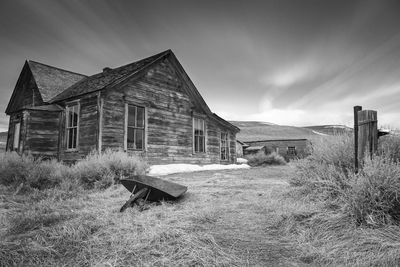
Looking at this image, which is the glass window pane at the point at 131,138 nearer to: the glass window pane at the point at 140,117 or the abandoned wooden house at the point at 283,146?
the glass window pane at the point at 140,117

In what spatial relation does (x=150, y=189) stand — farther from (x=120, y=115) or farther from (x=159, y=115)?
(x=159, y=115)

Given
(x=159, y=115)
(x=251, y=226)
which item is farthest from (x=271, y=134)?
(x=251, y=226)

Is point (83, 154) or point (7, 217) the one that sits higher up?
point (83, 154)

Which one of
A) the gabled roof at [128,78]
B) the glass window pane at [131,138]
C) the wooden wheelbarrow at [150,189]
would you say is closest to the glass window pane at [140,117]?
the glass window pane at [131,138]

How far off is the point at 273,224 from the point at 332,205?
35.8 inches

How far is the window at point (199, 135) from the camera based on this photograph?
14758 mm

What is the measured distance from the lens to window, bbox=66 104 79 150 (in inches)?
452

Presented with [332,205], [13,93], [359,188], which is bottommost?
[332,205]

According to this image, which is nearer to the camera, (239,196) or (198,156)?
(239,196)

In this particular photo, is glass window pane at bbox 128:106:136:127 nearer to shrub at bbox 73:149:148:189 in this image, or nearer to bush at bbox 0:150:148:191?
shrub at bbox 73:149:148:189

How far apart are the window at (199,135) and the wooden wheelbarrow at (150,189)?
944 cm

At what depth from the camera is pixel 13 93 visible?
1645 cm

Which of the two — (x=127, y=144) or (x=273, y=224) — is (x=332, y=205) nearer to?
(x=273, y=224)

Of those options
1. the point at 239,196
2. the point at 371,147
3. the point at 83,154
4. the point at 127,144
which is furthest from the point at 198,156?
the point at 371,147
